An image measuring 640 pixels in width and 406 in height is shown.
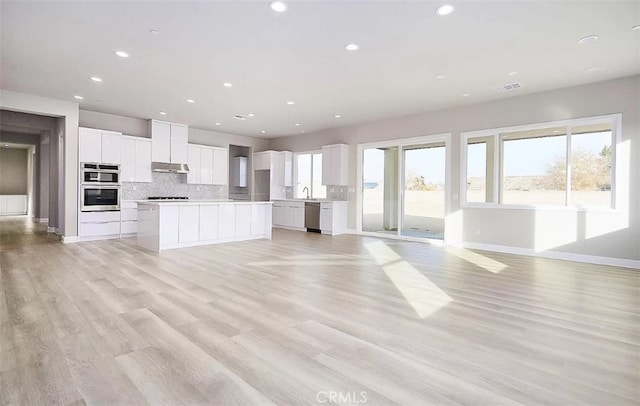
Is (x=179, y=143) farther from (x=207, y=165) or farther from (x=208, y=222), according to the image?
(x=208, y=222)

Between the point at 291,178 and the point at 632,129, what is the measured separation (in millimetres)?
7913

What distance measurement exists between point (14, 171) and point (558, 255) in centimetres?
1850

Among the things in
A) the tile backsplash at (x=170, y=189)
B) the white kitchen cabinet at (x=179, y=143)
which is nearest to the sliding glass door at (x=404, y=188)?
the tile backsplash at (x=170, y=189)

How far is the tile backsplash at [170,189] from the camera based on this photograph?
8.20m

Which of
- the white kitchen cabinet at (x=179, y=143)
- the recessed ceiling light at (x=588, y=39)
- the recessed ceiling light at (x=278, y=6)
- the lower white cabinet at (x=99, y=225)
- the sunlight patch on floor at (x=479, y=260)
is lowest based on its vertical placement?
the sunlight patch on floor at (x=479, y=260)

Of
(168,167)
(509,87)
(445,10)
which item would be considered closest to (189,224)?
(168,167)

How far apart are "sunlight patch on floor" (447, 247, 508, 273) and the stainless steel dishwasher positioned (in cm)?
368

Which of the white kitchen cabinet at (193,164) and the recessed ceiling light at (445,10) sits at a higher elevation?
the recessed ceiling light at (445,10)

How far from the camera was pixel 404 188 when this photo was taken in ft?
25.8

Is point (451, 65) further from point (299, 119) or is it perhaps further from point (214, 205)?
point (214, 205)

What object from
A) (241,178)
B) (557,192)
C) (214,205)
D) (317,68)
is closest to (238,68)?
(317,68)

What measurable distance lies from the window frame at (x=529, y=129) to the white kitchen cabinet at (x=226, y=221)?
4.71 m

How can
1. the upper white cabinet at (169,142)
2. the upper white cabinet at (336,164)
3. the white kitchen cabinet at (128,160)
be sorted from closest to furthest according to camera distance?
the white kitchen cabinet at (128,160) → the upper white cabinet at (169,142) → the upper white cabinet at (336,164)

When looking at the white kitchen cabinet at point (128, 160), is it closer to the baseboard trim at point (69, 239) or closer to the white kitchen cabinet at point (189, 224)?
the baseboard trim at point (69, 239)
